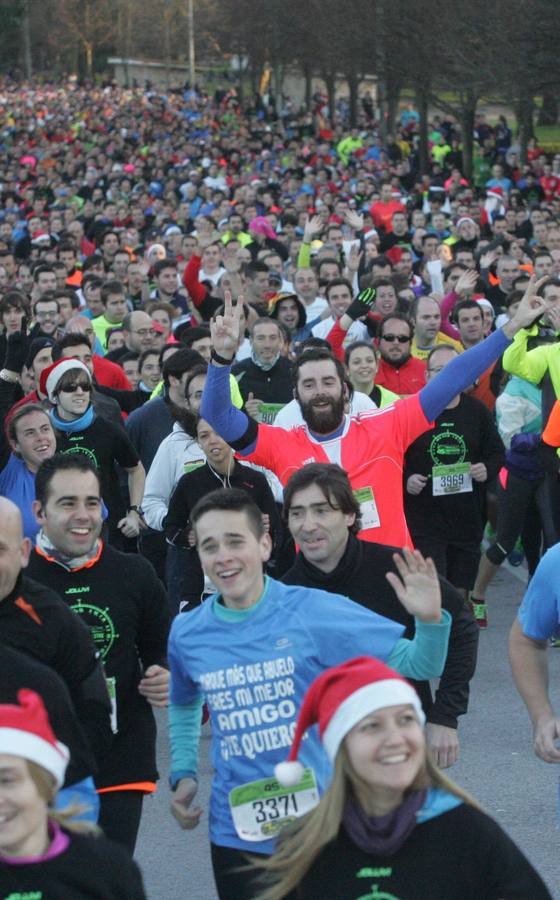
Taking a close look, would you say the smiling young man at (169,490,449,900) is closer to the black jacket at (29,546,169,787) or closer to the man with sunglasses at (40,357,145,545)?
the black jacket at (29,546,169,787)

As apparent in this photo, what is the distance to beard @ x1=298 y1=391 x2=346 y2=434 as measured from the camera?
6.57 meters

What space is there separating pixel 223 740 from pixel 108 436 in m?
4.49

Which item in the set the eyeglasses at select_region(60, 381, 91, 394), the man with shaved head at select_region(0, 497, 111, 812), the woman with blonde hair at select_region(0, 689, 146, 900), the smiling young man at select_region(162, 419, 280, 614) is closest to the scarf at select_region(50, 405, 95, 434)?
the eyeglasses at select_region(60, 381, 91, 394)

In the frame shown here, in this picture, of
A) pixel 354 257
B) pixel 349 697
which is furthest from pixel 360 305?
pixel 349 697

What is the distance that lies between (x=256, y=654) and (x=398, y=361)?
657 cm

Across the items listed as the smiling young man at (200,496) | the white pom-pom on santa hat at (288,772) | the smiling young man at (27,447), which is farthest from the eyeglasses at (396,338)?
the white pom-pom on santa hat at (288,772)

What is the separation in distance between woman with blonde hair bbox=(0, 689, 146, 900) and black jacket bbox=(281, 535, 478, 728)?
167cm

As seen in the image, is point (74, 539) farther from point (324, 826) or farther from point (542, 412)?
point (542, 412)

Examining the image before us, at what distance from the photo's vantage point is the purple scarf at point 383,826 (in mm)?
3316

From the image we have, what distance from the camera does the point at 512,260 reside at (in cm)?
1568

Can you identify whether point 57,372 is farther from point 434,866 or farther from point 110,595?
point 434,866

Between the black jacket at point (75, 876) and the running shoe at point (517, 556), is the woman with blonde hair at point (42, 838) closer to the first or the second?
the black jacket at point (75, 876)

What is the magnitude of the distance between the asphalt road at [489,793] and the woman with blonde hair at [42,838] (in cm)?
272

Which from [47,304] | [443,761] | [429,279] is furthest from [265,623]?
[429,279]
